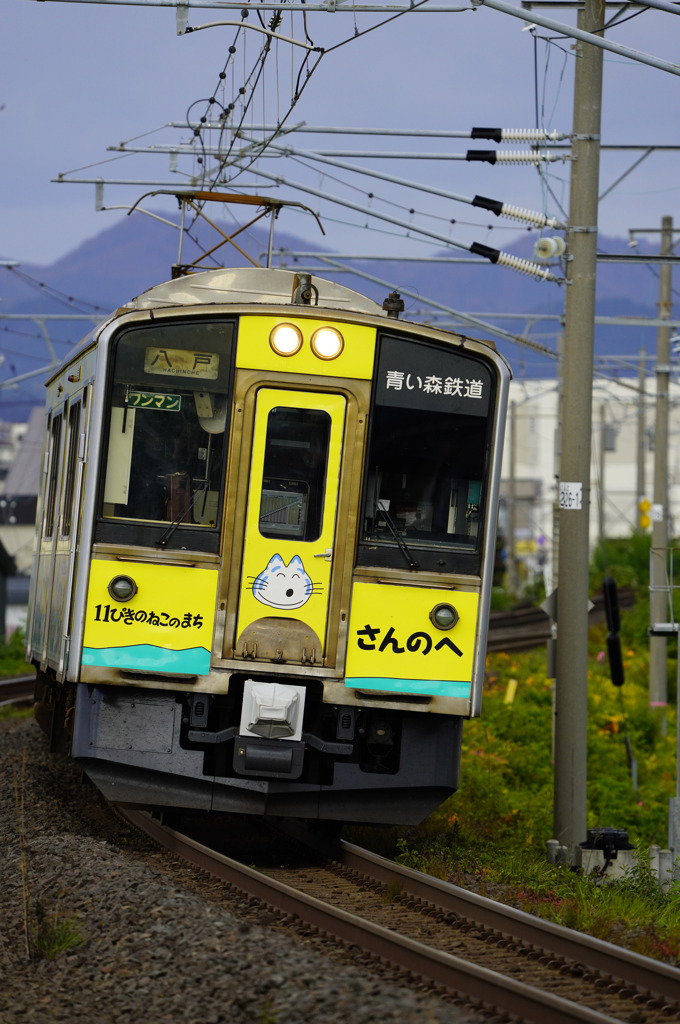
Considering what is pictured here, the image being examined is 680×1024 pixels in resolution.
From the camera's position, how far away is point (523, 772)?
1527cm

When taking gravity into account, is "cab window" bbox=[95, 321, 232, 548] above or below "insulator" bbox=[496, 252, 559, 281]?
below

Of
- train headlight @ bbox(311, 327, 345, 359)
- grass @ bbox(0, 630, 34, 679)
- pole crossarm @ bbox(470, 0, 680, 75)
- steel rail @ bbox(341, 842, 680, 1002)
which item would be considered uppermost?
pole crossarm @ bbox(470, 0, 680, 75)

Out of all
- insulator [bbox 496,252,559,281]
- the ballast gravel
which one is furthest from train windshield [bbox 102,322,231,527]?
insulator [bbox 496,252,559,281]

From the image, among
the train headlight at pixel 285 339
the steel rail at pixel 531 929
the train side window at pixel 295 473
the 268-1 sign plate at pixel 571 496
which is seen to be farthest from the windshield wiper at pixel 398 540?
the 268-1 sign plate at pixel 571 496

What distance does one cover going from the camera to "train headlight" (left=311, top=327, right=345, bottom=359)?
8312mm

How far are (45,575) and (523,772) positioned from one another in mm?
6775

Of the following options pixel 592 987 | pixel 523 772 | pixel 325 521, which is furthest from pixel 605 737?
pixel 592 987

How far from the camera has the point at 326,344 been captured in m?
8.33

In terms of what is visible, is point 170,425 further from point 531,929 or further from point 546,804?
point 546,804

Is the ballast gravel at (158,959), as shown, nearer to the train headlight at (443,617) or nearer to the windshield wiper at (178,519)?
the windshield wiper at (178,519)

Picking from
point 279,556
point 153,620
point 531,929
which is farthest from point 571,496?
point 531,929

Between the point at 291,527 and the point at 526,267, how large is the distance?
18.7ft

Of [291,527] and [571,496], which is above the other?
[571,496]

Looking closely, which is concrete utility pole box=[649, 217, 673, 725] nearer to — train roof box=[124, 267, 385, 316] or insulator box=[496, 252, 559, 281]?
insulator box=[496, 252, 559, 281]
